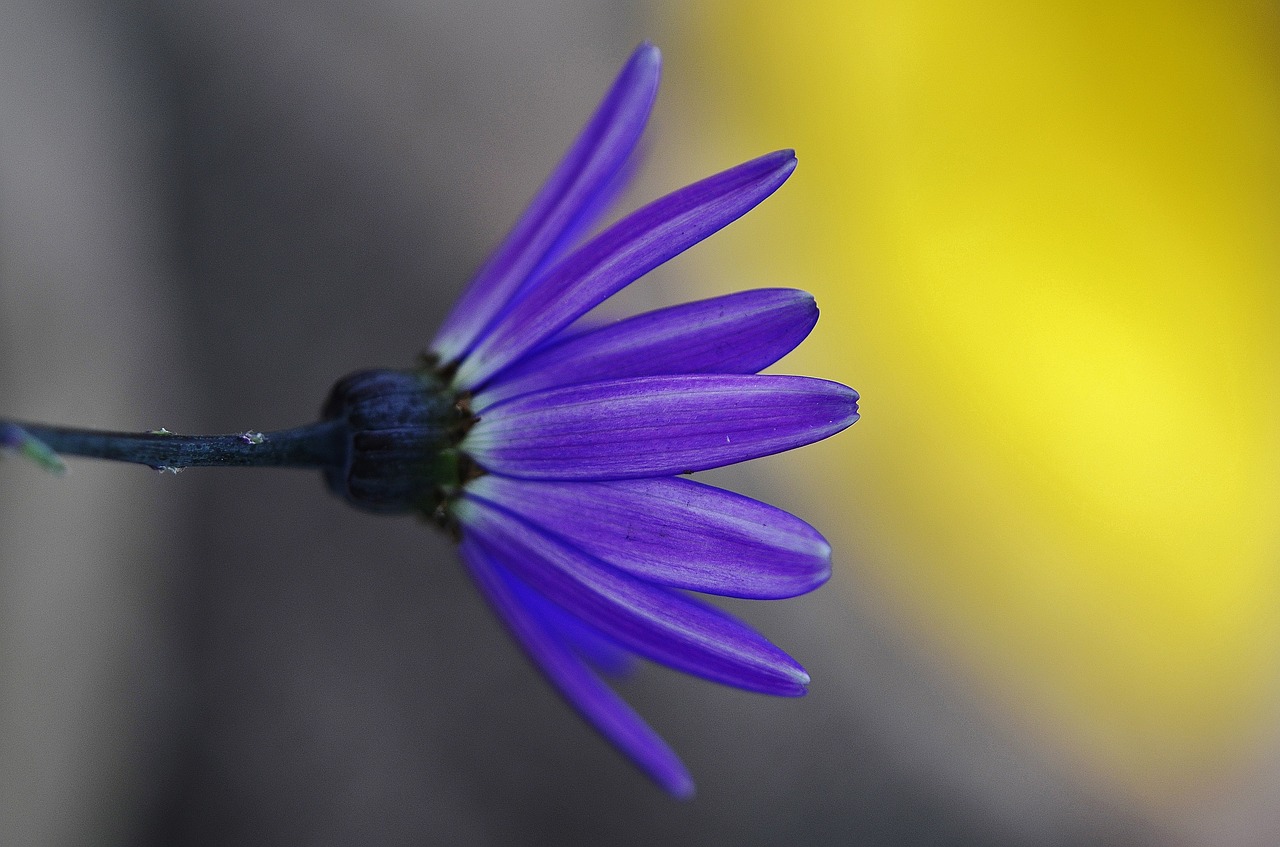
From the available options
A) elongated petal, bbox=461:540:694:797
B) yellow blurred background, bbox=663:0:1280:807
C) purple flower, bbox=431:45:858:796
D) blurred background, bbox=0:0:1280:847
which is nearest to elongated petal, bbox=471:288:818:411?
purple flower, bbox=431:45:858:796

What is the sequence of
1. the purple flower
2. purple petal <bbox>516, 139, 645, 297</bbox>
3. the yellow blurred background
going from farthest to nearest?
the yellow blurred background, purple petal <bbox>516, 139, 645, 297</bbox>, the purple flower

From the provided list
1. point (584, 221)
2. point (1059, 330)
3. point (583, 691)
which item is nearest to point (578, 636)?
point (583, 691)

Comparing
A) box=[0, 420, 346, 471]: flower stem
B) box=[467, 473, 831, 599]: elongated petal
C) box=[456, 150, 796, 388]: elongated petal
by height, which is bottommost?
box=[467, 473, 831, 599]: elongated petal

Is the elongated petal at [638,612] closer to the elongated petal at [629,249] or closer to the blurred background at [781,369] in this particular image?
the elongated petal at [629,249]

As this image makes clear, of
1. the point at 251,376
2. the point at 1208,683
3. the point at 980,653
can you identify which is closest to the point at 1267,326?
the point at 1208,683

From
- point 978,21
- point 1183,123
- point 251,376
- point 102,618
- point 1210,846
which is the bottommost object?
point 1210,846

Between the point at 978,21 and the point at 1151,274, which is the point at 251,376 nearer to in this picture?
the point at 978,21

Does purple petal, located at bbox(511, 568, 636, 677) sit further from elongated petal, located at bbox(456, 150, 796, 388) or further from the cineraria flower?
elongated petal, located at bbox(456, 150, 796, 388)
